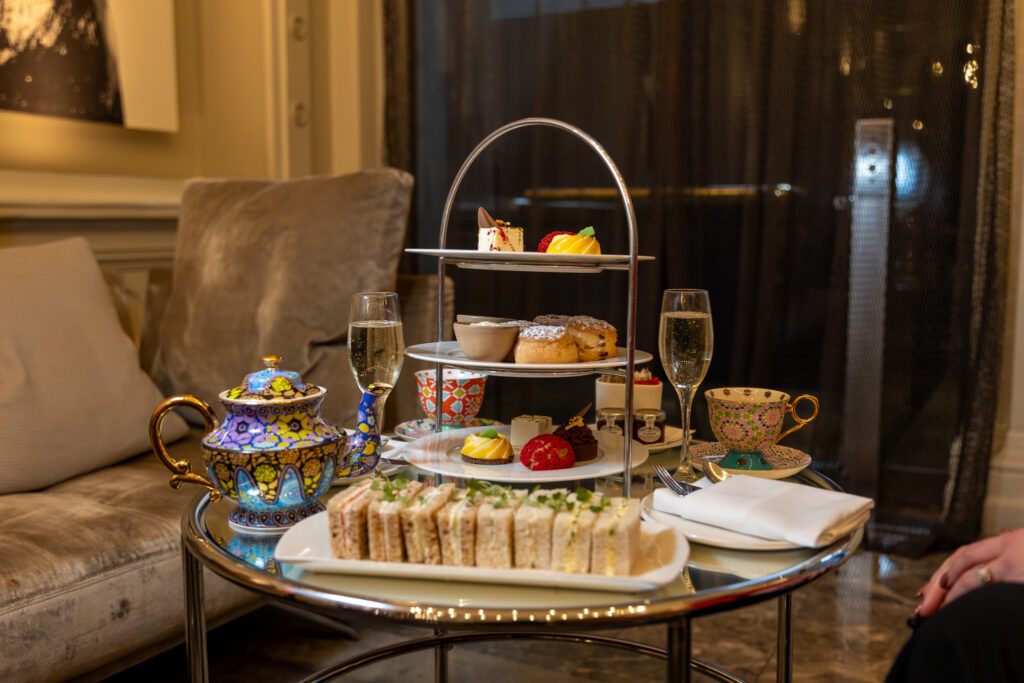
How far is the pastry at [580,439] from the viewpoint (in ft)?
3.87

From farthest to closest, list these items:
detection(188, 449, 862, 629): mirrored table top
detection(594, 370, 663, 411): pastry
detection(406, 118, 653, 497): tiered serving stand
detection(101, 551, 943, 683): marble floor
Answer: detection(101, 551, 943, 683): marble floor
detection(594, 370, 663, 411): pastry
detection(406, 118, 653, 497): tiered serving stand
detection(188, 449, 862, 629): mirrored table top

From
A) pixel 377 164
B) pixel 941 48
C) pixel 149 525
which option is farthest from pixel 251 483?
pixel 377 164

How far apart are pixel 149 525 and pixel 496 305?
1.72 metres

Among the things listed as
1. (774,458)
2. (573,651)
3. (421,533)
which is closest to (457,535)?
(421,533)

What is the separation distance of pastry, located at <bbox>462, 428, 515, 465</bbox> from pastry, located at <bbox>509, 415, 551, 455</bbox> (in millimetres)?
47

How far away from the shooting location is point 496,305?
10.2ft

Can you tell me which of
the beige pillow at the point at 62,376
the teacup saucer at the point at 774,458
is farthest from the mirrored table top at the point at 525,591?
the beige pillow at the point at 62,376

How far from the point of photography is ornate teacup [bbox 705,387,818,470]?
4.06 ft

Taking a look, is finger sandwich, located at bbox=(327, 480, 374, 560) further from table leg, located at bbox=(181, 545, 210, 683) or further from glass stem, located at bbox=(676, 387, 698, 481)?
glass stem, located at bbox=(676, 387, 698, 481)

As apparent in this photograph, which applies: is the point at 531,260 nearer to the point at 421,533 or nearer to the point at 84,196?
the point at 421,533

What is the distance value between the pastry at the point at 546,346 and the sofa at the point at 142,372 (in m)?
0.79

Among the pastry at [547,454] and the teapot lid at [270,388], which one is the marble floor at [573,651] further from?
the teapot lid at [270,388]

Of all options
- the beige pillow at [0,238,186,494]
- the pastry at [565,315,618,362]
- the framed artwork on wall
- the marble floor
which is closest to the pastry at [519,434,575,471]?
the pastry at [565,315,618,362]

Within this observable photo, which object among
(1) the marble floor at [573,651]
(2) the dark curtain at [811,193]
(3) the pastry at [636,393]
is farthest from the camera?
(2) the dark curtain at [811,193]
